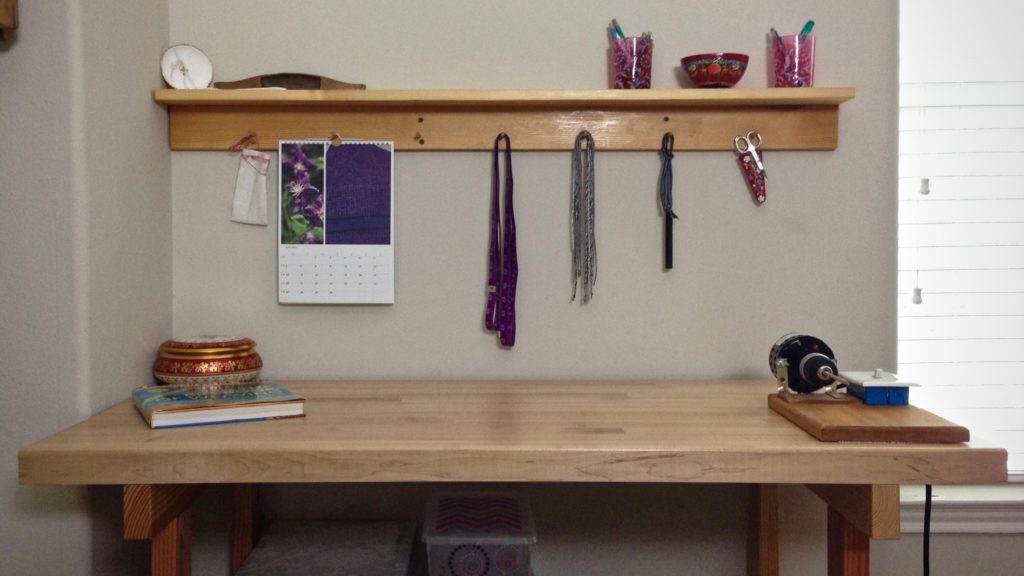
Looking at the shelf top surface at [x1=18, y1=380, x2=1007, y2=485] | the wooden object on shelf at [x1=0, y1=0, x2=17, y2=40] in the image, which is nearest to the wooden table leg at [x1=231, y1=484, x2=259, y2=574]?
the shelf top surface at [x1=18, y1=380, x2=1007, y2=485]

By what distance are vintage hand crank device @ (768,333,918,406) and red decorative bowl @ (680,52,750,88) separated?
22.1 inches

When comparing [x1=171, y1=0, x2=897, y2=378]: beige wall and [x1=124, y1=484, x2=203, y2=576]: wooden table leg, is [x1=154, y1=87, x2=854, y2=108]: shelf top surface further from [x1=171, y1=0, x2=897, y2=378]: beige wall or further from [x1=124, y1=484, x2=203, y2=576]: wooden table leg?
[x1=124, y1=484, x2=203, y2=576]: wooden table leg

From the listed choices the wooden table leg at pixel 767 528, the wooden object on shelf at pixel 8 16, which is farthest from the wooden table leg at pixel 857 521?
the wooden object on shelf at pixel 8 16

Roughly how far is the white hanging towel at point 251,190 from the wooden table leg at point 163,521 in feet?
1.95

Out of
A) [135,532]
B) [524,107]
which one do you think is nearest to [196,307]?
[135,532]

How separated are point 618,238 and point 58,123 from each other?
3.51ft

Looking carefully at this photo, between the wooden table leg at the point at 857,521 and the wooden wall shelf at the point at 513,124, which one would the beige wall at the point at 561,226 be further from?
the wooden table leg at the point at 857,521

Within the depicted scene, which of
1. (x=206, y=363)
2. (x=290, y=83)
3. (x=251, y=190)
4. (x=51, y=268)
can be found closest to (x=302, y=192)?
(x=251, y=190)

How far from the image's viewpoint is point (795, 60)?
5.36ft

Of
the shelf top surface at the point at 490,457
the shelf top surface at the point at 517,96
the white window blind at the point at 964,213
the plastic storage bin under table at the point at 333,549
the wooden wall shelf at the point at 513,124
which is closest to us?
the shelf top surface at the point at 490,457

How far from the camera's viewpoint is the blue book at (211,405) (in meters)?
1.25

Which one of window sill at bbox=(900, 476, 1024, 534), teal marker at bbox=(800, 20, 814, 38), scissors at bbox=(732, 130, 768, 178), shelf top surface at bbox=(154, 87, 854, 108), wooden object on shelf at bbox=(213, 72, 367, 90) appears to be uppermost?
teal marker at bbox=(800, 20, 814, 38)

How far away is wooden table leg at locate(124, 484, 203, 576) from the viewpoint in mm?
A: 1147

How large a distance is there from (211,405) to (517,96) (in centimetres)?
82
